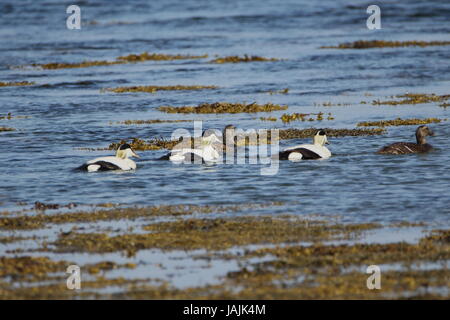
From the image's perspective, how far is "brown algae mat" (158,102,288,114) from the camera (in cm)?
2356

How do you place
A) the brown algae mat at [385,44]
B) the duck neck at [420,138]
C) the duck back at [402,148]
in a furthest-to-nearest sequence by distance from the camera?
1. the brown algae mat at [385,44]
2. the duck neck at [420,138]
3. the duck back at [402,148]

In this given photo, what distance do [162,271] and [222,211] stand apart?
3.07 meters

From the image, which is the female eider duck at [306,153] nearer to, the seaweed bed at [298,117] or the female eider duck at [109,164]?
the female eider duck at [109,164]

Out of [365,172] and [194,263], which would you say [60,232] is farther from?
[365,172]

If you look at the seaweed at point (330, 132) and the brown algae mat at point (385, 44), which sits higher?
the brown algae mat at point (385, 44)

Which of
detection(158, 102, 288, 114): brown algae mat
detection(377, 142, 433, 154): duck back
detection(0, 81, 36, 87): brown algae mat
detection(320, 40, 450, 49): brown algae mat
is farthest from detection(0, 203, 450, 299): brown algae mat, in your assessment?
detection(320, 40, 450, 49): brown algae mat

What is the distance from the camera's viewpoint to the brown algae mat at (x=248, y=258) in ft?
30.8

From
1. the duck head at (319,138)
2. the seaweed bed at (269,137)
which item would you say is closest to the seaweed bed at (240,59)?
the seaweed bed at (269,137)

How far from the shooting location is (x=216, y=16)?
58250mm

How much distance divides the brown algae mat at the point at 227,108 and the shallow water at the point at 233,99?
554 millimetres

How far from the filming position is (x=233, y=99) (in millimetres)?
25828

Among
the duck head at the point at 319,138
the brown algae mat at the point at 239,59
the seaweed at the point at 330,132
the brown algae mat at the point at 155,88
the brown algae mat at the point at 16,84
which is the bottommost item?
the duck head at the point at 319,138

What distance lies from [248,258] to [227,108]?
526 inches

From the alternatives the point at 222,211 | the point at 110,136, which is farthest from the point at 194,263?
the point at 110,136
